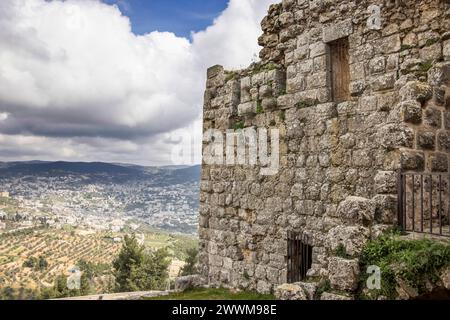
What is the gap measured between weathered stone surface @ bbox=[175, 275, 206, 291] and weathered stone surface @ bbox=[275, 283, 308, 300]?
183 inches

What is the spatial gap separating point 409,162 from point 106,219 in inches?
2847

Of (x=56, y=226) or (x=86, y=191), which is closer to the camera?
(x=56, y=226)

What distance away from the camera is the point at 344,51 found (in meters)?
7.70

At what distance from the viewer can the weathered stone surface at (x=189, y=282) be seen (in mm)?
9773

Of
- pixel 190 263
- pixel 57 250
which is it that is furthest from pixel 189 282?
pixel 57 250

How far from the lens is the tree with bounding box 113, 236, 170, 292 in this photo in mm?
32094

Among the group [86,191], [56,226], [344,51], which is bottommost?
[56,226]

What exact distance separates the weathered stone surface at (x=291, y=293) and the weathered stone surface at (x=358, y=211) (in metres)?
1.07

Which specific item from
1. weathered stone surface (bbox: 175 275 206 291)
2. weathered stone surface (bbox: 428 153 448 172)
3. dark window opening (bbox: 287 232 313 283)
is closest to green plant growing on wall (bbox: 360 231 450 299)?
weathered stone surface (bbox: 428 153 448 172)

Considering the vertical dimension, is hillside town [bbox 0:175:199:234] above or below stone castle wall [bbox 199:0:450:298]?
below

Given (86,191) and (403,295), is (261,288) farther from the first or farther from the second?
(86,191)

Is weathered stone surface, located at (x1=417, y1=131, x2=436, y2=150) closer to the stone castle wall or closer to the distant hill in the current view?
the stone castle wall

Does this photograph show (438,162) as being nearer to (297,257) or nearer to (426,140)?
(426,140)

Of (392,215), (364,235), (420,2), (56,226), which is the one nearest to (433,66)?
(420,2)
